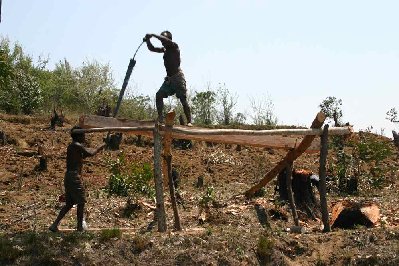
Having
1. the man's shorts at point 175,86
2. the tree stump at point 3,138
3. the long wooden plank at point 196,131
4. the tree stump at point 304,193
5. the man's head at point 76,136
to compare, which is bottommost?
the tree stump at point 304,193

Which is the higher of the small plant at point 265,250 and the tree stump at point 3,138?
the tree stump at point 3,138

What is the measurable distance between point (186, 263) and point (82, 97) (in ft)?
93.7

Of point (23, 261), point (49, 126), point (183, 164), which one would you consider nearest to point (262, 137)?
point (23, 261)

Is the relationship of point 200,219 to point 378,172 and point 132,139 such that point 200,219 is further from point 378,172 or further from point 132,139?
point 132,139

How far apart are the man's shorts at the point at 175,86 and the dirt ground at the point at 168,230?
2.27 meters

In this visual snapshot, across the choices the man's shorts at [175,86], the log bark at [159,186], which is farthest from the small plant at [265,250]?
the man's shorts at [175,86]

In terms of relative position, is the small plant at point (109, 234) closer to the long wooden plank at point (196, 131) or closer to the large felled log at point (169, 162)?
the large felled log at point (169, 162)

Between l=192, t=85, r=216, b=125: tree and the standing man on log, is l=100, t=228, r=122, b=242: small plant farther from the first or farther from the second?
l=192, t=85, r=216, b=125: tree

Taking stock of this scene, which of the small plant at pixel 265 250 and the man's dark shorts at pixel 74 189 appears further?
the man's dark shorts at pixel 74 189

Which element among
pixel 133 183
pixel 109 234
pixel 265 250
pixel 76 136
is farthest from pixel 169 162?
pixel 133 183

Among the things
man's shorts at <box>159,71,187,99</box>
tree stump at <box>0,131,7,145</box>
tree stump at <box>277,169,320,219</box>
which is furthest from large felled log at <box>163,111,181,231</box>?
tree stump at <box>0,131,7,145</box>

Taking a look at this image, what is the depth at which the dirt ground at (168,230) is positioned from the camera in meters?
7.46

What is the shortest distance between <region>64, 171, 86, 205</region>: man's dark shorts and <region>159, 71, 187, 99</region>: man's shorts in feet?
8.08

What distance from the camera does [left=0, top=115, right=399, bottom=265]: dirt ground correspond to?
294 inches
